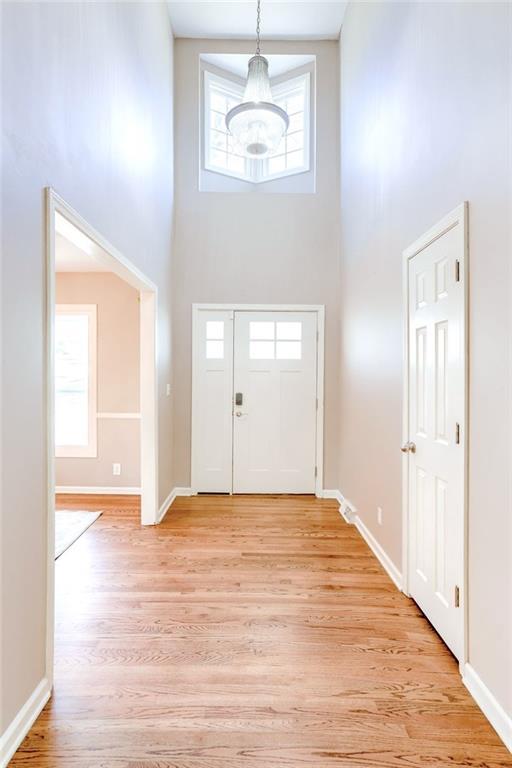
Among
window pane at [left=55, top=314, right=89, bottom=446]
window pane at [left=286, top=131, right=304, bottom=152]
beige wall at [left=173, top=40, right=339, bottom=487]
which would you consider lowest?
window pane at [left=55, top=314, right=89, bottom=446]

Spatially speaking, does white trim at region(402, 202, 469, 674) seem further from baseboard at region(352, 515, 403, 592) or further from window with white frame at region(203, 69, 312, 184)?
window with white frame at region(203, 69, 312, 184)

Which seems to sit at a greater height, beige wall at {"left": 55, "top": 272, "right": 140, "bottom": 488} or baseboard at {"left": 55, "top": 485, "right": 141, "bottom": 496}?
beige wall at {"left": 55, "top": 272, "right": 140, "bottom": 488}

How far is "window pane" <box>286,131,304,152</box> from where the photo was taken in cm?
484

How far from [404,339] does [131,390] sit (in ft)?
10.8

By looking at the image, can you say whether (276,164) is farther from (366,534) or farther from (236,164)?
(366,534)

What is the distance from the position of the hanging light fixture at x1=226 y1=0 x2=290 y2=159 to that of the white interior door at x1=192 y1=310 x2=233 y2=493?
175 centimetres

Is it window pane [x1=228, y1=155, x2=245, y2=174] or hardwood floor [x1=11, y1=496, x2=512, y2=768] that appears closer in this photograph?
hardwood floor [x1=11, y1=496, x2=512, y2=768]

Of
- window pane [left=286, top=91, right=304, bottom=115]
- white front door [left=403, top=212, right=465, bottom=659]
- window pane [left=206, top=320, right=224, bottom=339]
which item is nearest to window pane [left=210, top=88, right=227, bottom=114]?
window pane [left=286, top=91, right=304, bottom=115]

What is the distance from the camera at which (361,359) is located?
3.67 metres

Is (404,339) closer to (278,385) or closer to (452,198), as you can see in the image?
(452,198)

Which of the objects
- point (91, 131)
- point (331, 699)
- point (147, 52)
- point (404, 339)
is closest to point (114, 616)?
point (331, 699)

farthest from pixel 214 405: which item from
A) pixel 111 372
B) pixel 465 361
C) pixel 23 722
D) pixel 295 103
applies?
pixel 295 103

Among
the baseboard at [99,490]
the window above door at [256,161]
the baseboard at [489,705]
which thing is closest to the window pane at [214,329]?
the window above door at [256,161]

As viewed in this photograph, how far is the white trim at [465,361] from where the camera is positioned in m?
1.80
